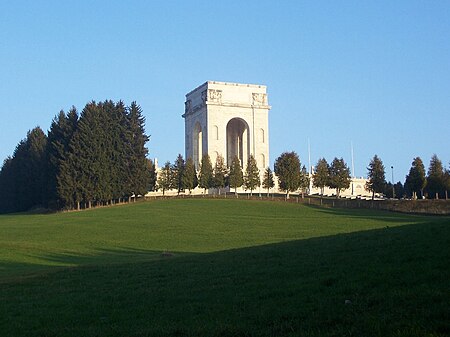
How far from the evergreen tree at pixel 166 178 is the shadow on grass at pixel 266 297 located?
235 ft

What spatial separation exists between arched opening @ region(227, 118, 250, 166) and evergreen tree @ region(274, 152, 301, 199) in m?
28.2

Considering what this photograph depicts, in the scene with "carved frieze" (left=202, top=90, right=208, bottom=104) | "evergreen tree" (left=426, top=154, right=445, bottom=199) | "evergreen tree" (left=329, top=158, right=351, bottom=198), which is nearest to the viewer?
"evergreen tree" (left=426, top=154, right=445, bottom=199)

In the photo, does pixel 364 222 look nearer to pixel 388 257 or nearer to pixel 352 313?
pixel 388 257

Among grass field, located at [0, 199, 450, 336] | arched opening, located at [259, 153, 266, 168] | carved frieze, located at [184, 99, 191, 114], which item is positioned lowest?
grass field, located at [0, 199, 450, 336]

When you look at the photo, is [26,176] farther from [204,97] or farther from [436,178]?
[436,178]

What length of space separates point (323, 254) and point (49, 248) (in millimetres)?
22241

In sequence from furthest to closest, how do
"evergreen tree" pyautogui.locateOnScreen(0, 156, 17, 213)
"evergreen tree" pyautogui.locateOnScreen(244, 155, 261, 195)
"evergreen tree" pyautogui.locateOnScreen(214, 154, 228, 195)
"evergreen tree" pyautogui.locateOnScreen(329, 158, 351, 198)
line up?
"evergreen tree" pyautogui.locateOnScreen(0, 156, 17, 213) → "evergreen tree" pyautogui.locateOnScreen(214, 154, 228, 195) → "evergreen tree" pyautogui.locateOnScreen(244, 155, 261, 195) → "evergreen tree" pyautogui.locateOnScreen(329, 158, 351, 198)

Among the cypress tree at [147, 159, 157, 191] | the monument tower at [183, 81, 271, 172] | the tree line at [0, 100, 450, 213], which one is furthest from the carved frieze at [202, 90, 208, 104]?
the cypress tree at [147, 159, 157, 191]

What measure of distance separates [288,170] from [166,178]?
61.5 feet

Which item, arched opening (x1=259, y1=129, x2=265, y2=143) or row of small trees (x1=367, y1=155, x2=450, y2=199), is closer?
row of small trees (x1=367, y1=155, x2=450, y2=199)

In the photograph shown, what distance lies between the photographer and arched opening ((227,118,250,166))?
11438cm

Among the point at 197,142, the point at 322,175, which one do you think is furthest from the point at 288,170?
the point at 197,142

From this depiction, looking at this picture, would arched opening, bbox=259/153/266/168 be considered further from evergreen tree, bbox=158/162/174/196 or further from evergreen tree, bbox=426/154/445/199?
evergreen tree, bbox=426/154/445/199

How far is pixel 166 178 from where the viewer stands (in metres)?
90.0
